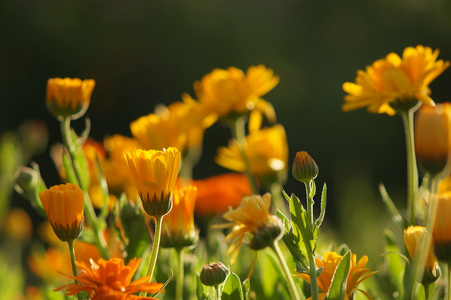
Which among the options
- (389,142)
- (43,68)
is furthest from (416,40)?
(43,68)

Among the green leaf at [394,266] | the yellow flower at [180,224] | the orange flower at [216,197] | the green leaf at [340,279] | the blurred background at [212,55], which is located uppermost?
the green leaf at [340,279]

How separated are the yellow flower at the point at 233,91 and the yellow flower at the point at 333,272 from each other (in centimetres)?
51

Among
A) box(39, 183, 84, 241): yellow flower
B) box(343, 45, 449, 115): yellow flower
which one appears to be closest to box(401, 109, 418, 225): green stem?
box(343, 45, 449, 115): yellow flower

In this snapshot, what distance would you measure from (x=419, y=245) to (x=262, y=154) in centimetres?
56

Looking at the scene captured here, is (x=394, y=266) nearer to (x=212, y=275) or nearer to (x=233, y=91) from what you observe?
(x=212, y=275)

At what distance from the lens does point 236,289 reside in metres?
0.59

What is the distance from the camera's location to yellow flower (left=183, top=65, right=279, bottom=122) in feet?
3.50

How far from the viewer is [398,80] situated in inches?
29.7

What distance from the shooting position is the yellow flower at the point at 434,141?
25.0 inches

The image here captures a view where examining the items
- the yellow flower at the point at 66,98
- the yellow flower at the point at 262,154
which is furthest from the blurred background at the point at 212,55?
the yellow flower at the point at 66,98

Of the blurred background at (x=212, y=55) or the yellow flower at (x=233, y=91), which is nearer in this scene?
the yellow flower at (x=233, y=91)

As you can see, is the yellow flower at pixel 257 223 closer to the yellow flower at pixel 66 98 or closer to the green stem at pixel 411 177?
the green stem at pixel 411 177

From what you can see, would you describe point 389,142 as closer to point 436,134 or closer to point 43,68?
point 43,68

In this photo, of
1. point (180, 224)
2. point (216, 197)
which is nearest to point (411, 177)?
point (180, 224)
